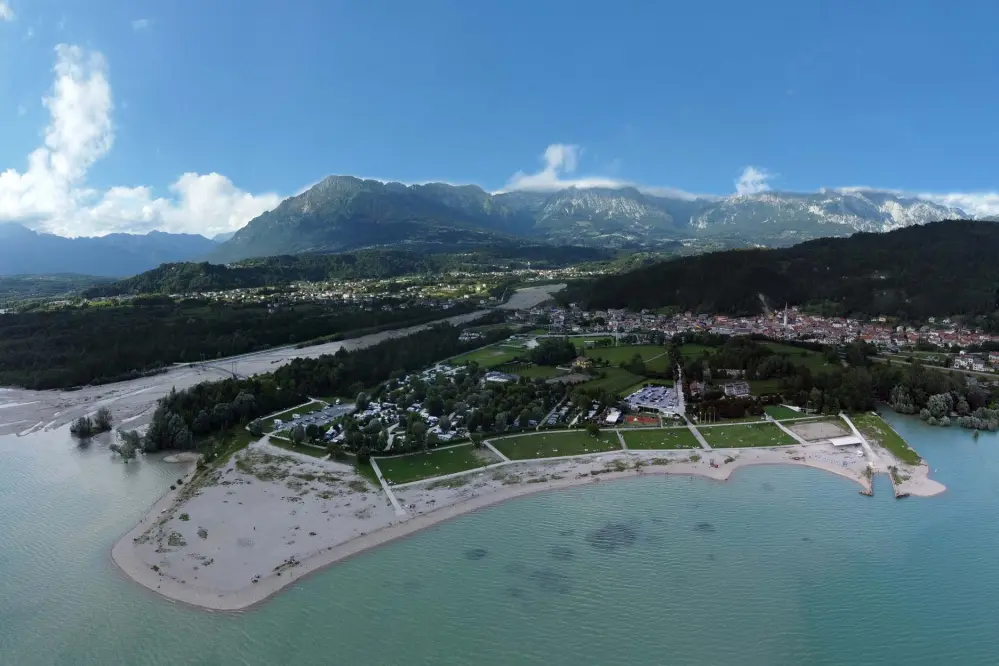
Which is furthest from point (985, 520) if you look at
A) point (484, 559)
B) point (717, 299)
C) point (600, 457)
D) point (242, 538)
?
point (717, 299)

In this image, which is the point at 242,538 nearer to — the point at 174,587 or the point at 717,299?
the point at 174,587

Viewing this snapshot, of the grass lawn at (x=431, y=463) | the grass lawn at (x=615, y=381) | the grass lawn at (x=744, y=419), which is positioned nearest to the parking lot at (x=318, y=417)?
the grass lawn at (x=431, y=463)

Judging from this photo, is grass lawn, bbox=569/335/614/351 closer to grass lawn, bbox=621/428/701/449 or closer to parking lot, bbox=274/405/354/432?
grass lawn, bbox=621/428/701/449

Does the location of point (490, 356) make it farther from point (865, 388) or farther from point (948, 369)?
point (948, 369)

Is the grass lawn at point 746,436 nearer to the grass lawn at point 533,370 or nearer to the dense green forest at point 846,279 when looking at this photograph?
the grass lawn at point 533,370

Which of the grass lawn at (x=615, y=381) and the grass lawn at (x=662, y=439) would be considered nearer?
the grass lawn at (x=662, y=439)

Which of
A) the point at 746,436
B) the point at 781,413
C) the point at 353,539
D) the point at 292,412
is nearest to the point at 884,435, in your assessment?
the point at 781,413
